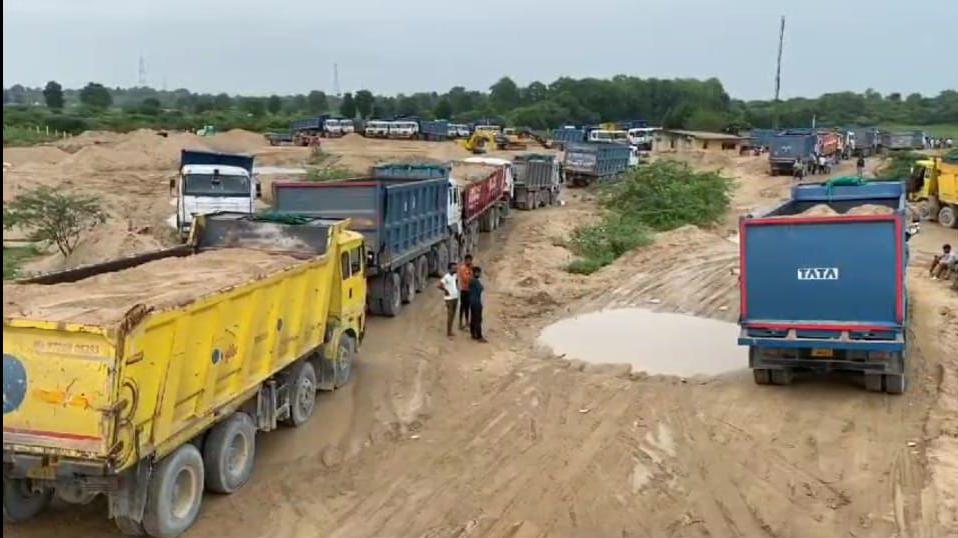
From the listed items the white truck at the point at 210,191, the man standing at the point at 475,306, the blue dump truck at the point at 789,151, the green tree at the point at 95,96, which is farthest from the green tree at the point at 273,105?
the man standing at the point at 475,306

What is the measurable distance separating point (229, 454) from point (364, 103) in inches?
4232

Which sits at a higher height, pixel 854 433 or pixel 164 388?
pixel 164 388

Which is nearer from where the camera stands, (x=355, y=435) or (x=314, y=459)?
(x=314, y=459)

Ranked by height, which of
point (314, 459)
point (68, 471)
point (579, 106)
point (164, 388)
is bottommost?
point (314, 459)

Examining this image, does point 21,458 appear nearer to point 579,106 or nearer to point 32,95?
point 579,106

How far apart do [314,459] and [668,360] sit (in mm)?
6233

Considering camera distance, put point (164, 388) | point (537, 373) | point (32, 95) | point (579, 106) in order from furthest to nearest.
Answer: point (32, 95), point (579, 106), point (537, 373), point (164, 388)

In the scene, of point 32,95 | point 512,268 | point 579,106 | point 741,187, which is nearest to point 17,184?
point 512,268

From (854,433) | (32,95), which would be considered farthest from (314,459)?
(32,95)

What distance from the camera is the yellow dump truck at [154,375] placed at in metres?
6.80

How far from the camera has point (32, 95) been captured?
161 metres

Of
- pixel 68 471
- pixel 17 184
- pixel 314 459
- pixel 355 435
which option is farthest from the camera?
pixel 17 184

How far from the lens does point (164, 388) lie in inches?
293

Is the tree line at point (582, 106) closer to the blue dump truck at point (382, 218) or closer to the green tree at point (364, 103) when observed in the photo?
the green tree at point (364, 103)
